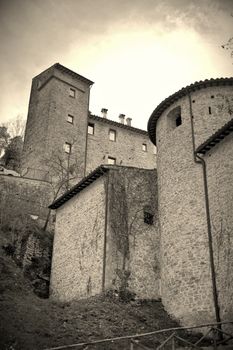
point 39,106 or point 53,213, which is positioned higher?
point 39,106

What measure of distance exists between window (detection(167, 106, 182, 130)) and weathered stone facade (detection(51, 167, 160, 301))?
283 centimetres

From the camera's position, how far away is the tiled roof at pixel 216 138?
54.1 ft

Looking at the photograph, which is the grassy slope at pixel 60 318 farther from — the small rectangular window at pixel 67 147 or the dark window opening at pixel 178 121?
the small rectangular window at pixel 67 147

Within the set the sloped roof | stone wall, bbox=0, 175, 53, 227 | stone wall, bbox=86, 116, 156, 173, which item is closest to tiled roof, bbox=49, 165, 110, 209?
stone wall, bbox=0, 175, 53, 227

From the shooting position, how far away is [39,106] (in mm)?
38750

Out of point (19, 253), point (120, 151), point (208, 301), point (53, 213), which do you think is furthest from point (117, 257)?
point (120, 151)

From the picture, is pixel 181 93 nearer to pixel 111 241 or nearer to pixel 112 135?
pixel 111 241

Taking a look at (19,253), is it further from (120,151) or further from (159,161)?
(120,151)

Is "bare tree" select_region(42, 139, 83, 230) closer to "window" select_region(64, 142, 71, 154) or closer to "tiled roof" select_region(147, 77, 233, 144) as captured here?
"window" select_region(64, 142, 71, 154)

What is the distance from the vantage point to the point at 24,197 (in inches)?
1131

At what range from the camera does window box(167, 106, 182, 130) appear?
2106 centimetres

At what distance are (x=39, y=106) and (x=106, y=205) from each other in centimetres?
2182

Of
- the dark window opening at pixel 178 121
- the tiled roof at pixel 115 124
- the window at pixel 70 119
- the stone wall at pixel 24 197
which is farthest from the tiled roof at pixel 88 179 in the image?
the tiled roof at pixel 115 124

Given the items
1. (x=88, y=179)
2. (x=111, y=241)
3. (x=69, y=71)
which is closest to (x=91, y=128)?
(x=69, y=71)
